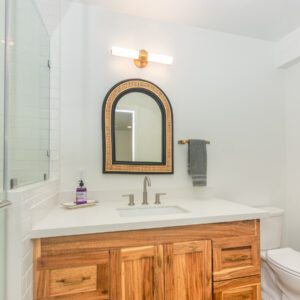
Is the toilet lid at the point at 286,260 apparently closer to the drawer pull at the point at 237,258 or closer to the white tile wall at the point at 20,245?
the drawer pull at the point at 237,258

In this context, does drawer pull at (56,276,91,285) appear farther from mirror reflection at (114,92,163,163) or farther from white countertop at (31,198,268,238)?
mirror reflection at (114,92,163,163)

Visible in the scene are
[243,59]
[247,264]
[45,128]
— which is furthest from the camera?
[243,59]

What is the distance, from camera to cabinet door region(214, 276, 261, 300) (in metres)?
1.31

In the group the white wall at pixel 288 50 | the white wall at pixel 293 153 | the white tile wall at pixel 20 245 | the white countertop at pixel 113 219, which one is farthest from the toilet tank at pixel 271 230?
the white tile wall at pixel 20 245

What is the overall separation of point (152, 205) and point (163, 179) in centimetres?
27

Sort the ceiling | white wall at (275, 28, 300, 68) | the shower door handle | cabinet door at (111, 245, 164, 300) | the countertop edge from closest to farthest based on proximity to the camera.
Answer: the shower door handle
the countertop edge
cabinet door at (111, 245, 164, 300)
the ceiling
white wall at (275, 28, 300, 68)

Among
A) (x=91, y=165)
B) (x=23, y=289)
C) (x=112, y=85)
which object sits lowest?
(x=23, y=289)

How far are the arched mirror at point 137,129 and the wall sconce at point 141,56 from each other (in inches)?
6.1

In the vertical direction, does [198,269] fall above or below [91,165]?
below

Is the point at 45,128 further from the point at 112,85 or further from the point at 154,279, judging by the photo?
the point at 154,279

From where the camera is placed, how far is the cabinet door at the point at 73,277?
1066 millimetres

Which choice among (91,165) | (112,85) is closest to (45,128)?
(91,165)

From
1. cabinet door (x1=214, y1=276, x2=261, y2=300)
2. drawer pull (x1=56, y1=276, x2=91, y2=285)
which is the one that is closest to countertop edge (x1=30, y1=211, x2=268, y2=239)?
drawer pull (x1=56, y1=276, x2=91, y2=285)

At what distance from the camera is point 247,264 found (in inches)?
54.6
